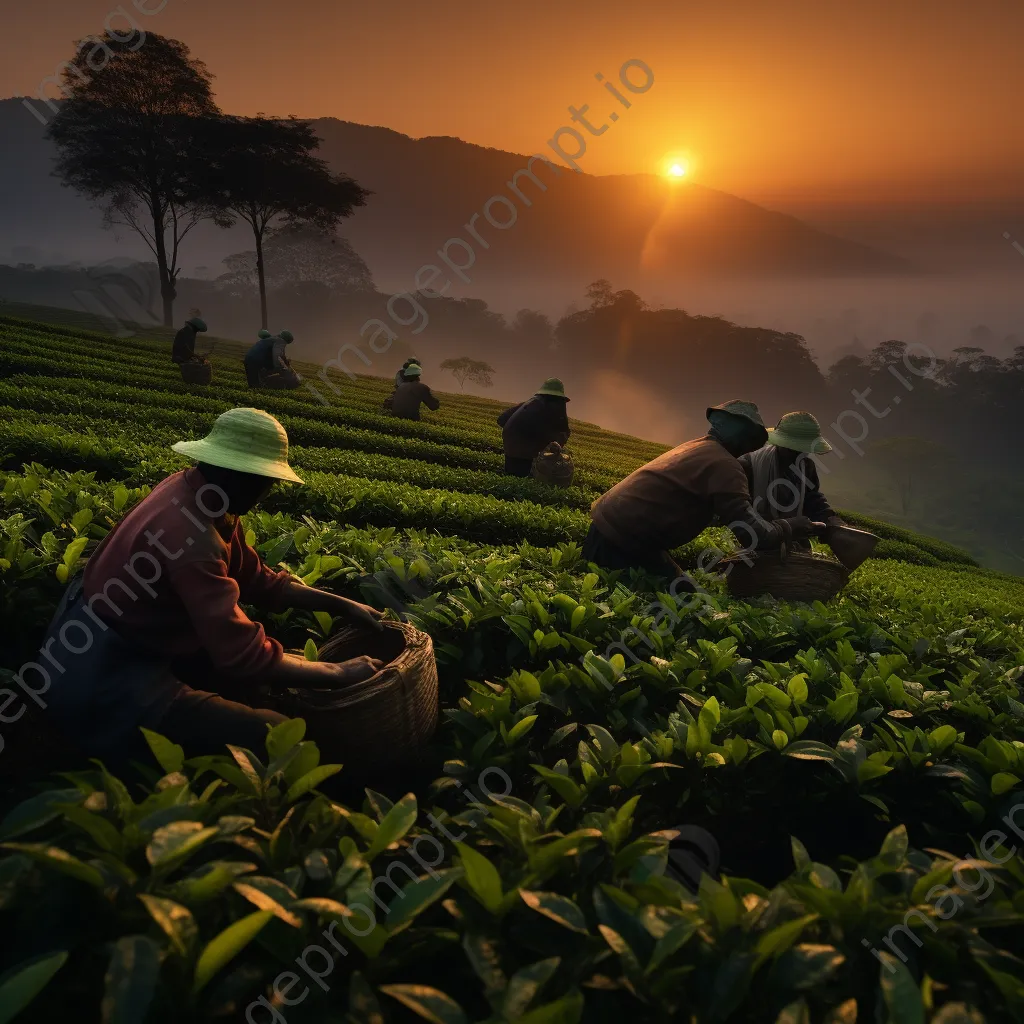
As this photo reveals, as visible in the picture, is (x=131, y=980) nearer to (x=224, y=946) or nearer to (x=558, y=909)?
(x=224, y=946)

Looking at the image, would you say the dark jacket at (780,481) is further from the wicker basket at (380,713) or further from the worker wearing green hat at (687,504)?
the wicker basket at (380,713)

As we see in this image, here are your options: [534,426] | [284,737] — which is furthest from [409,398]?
[284,737]

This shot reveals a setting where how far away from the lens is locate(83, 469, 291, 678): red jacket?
237 cm

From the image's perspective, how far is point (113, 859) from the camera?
54.9 inches

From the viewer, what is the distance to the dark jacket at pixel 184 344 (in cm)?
1571

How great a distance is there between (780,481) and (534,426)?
17.2 feet

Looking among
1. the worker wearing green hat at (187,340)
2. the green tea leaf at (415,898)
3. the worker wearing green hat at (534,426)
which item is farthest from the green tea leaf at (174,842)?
the worker wearing green hat at (187,340)

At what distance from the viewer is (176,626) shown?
2.55 meters

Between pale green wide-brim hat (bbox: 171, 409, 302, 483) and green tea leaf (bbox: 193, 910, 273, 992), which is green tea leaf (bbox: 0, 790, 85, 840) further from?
pale green wide-brim hat (bbox: 171, 409, 302, 483)

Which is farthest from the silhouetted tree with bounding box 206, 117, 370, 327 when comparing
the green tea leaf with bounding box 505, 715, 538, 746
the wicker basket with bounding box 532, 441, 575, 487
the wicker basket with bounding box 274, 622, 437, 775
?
the green tea leaf with bounding box 505, 715, 538, 746

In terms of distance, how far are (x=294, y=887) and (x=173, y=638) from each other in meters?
1.40

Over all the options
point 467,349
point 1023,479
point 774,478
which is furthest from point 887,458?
point 467,349

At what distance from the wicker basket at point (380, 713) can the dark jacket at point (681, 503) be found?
9.37ft

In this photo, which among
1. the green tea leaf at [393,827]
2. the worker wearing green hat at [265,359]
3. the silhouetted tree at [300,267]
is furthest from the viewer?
the silhouetted tree at [300,267]
